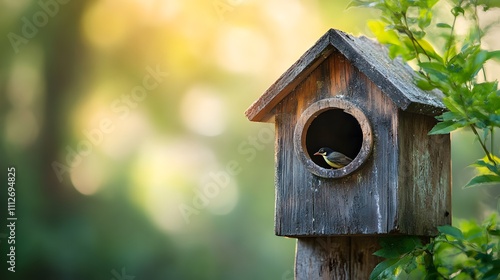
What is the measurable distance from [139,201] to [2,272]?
1.56 meters

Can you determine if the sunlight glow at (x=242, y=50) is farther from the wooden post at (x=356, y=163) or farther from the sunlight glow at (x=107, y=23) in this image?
the wooden post at (x=356, y=163)

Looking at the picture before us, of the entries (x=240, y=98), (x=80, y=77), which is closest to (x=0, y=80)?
(x=80, y=77)

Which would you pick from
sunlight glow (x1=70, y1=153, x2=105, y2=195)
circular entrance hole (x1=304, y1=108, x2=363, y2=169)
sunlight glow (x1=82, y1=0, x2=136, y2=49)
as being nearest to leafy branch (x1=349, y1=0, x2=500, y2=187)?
circular entrance hole (x1=304, y1=108, x2=363, y2=169)

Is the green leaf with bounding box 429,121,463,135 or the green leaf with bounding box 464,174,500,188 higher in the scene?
the green leaf with bounding box 429,121,463,135

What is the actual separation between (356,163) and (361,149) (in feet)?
0.25

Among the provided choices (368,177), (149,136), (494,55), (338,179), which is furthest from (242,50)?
(494,55)

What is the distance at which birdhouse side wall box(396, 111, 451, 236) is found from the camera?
4.15m

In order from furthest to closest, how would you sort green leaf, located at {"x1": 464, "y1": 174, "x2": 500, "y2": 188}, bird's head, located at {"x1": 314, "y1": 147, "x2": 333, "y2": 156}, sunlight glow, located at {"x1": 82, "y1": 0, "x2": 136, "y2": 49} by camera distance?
sunlight glow, located at {"x1": 82, "y1": 0, "x2": 136, "y2": 49} < bird's head, located at {"x1": 314, "y1": 147, "x2": 333, "y2": 156} < green leaf, located at {"x1": 464, "y1": 174, "x2": 500, "y2": 188}

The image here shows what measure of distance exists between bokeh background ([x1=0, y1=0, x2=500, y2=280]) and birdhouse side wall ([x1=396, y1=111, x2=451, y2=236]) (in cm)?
321

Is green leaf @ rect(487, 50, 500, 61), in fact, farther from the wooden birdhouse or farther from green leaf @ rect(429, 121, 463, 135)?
the wooden birdhouse

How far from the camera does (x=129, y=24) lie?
367 inches

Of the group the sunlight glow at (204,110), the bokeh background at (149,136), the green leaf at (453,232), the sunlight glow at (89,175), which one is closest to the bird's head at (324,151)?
the green leaf at (453,232)

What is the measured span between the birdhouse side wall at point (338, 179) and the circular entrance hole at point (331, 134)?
0.13ft

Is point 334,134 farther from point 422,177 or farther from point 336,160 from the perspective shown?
point 422,177
